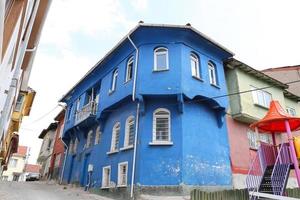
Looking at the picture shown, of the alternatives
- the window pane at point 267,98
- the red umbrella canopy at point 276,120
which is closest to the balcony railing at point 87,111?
the red umbrella canopy at point 276,120

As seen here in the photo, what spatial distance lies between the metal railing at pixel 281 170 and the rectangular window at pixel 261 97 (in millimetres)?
7324

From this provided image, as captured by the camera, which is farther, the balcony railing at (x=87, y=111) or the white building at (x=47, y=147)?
the white building at (x=47, y=147)

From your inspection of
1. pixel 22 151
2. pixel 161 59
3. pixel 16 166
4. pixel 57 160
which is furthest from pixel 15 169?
pixel 161 59

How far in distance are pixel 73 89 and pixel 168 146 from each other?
553 inches

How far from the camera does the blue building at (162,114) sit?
13133mm

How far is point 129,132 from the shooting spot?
49.6ft

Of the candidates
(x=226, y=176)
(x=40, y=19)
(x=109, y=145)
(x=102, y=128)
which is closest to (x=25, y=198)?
(x=109, y=145)

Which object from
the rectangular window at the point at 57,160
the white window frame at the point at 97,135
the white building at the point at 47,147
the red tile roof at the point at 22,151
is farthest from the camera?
the red tile roof at the point at 22,151

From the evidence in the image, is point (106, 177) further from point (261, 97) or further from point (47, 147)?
point (47, 147)

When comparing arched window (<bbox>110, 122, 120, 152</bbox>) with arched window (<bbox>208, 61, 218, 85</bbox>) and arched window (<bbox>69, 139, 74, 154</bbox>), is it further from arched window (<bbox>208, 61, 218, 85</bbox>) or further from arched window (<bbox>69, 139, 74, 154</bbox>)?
arched window (<bbox>69, 139, 74, 154</bbox>)

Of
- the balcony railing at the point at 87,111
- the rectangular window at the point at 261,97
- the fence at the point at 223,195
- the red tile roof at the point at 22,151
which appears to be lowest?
the fence at the point at 223,195

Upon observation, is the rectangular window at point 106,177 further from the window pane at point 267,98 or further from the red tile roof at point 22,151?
the red tile roof at point 22,151

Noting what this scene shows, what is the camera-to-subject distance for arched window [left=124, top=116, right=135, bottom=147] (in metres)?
14.7

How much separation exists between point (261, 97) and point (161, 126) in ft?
30.9
